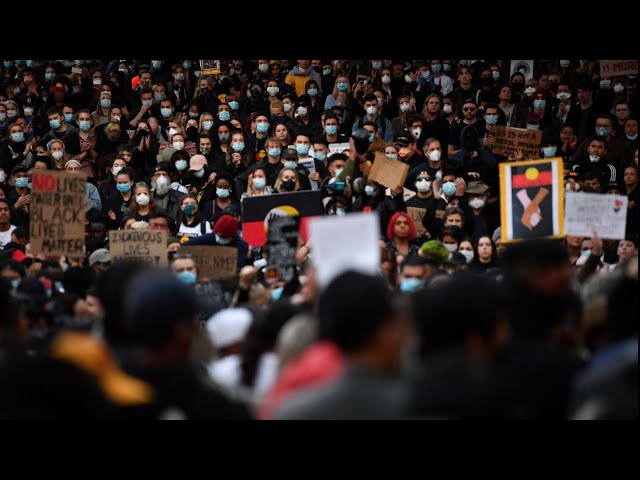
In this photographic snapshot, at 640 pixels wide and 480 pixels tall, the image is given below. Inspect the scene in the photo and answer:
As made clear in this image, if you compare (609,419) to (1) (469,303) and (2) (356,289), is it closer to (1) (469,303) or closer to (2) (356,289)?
(1) (469,303)

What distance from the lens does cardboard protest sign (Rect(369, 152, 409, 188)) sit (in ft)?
39.9

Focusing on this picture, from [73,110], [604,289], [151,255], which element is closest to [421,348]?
[604,289]

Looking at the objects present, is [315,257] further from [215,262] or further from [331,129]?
[331,129]

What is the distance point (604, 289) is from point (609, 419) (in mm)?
2013

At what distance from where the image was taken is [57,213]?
10.2 meters

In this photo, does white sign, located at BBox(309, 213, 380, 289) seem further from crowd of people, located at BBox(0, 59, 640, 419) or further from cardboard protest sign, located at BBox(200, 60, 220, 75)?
cardboard protest sign, located at BBox(200, 60, 220, 75)

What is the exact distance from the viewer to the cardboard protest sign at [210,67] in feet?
64.4

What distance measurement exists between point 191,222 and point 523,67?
665cm

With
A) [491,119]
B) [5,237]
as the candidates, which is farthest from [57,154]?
[491,119]

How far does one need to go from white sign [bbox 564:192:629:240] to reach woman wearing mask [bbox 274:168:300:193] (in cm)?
332

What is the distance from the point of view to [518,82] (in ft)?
57.5

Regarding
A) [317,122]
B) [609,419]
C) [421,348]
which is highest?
[317,122]

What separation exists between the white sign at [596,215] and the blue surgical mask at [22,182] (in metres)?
7.20

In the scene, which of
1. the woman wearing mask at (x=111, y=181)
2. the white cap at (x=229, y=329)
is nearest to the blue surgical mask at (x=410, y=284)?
the white cap at (x=229, y=329)
